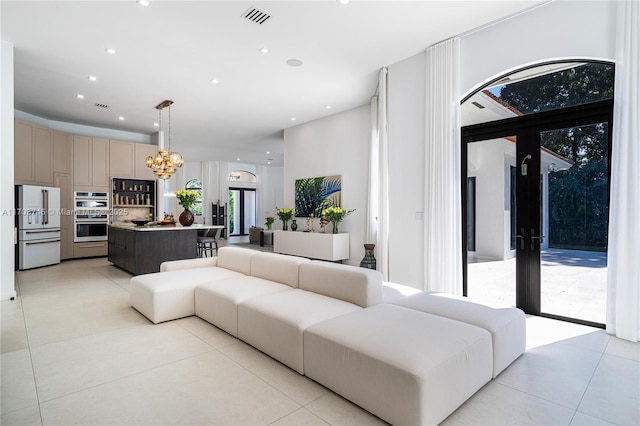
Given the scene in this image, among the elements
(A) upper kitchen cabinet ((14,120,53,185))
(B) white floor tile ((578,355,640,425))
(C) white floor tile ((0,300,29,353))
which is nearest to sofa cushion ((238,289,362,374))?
(B) white floor tile ((578,355,640,425))

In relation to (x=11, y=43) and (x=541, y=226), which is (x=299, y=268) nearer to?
(x=541, y=226)

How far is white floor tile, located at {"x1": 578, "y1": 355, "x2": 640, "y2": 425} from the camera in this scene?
196 centimetres

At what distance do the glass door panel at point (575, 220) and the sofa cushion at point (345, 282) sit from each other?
236 cm

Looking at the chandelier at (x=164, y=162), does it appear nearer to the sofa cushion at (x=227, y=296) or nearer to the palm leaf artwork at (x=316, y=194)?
the palm leaf artwork at (x=316, y=194)

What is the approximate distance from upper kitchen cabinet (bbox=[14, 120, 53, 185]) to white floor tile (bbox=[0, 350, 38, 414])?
5.49 metres

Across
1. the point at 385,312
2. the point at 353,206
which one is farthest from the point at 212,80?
the point at 385,312

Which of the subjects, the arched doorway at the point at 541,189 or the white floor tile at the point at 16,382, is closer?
the white floor tile at the point at 16,382

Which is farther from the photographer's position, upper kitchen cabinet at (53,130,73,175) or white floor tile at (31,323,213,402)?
upper kitchen cabinet at (53,130,73,175)

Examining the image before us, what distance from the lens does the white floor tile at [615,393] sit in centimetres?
196

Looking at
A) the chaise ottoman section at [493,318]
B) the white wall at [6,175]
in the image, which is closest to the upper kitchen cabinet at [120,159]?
the white wall at [6,175]

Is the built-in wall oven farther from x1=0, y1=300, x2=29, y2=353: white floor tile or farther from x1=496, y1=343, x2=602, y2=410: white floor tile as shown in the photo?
x1=496, y1=343, x2=602, y2=410: white floor tile

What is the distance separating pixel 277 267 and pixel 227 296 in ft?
2.20

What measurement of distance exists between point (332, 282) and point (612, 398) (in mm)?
2079

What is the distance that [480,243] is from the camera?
171 inches
